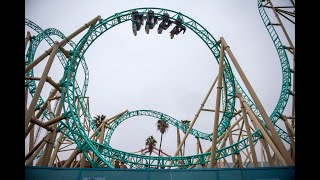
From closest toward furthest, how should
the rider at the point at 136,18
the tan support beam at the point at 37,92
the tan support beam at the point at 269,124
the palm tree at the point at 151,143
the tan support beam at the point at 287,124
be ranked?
the tan support beam at the point at 269,124 → the tan support beam at the point at 37,92 → the tan support beam at the point at 287,124 → the rider at the point at 136,18 → the palm tree at the point at 151,143

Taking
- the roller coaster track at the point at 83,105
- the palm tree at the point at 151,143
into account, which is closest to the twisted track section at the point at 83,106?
the roller coaster track at the point at 83,105

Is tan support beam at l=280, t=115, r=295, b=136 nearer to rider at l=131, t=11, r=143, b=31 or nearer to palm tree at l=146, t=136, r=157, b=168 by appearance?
rider at l=131, t=11, r=143, b=31

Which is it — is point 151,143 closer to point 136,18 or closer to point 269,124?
point 136,18

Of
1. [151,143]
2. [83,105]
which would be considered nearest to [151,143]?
[151,143]

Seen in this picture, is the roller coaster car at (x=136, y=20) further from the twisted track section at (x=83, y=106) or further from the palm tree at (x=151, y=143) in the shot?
the palm tree at (x=151, y=143)

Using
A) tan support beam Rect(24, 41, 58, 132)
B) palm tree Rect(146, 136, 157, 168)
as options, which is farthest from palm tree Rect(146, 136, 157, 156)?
tan support beam Rect(24, 41, 58, 132)

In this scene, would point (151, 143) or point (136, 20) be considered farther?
point (151, 143)

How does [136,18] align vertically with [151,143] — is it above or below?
above

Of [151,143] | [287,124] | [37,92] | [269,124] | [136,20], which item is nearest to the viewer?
[269,124]

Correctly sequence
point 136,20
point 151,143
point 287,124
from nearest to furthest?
point 287,124 < point 136,20 < point 151,143
